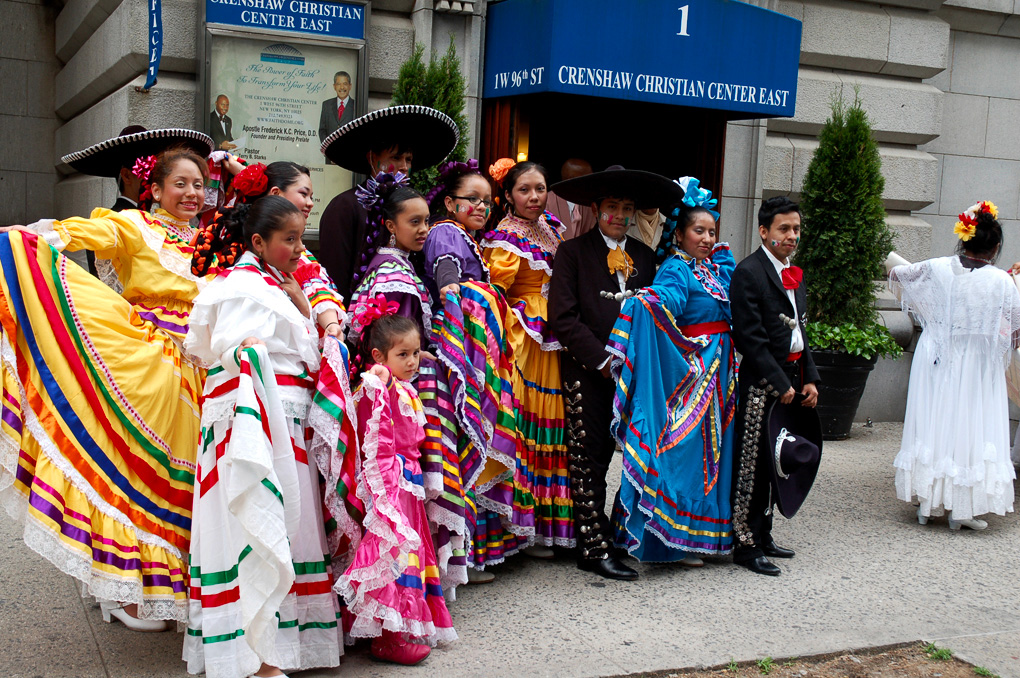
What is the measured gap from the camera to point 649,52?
7.04 metres

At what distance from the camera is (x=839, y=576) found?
510cm

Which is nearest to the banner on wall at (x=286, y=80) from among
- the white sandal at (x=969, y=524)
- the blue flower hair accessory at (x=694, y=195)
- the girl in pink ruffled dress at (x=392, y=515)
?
the blue flower hair accessory at (x=694, y=195)

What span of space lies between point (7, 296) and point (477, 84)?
4.76 meters

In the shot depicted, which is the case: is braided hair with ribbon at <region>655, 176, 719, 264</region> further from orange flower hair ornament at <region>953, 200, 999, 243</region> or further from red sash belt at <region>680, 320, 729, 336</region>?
orange flower hair ornament at <region>953, 200, 999, 243</region>

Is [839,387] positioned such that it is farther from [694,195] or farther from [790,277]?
[694,195]

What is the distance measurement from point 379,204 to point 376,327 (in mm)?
686

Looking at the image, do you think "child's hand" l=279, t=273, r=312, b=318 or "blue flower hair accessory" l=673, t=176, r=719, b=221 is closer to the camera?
"child's hand" l=279, t=273, r=312, b=318

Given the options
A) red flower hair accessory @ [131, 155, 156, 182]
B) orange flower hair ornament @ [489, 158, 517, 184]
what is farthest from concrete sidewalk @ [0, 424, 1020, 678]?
orange flower hair ornament @ [489, 158, 517, 184]

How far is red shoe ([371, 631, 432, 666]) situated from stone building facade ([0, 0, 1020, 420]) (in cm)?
460

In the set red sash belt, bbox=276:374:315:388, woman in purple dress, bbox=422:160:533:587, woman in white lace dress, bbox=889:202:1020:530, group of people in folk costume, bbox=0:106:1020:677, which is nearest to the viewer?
group of people in folk costume, bbox=0:106:1020:677

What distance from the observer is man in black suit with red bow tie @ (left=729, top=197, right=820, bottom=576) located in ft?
16.6

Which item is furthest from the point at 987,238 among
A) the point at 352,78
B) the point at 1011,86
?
the point at 1011,86

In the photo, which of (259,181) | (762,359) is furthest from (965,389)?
(259,181)

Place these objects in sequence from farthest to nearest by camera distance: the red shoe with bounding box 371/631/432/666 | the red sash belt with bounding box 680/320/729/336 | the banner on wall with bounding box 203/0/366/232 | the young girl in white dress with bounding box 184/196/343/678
Result: the banner on wall with bounding box 203/0/366/232
the red sash belt with bounding box 680/320/729/336
the red shoe with bounding box 371/631/432/666
the young girl in white dress with bounding box 184/196/343/678
